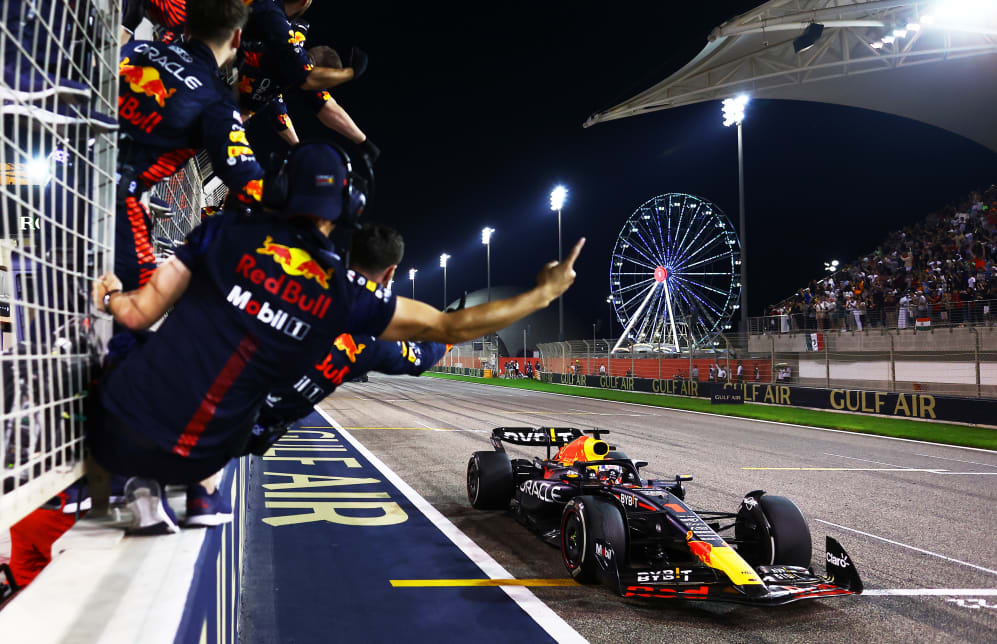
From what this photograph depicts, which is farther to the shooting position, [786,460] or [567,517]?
[786,460]

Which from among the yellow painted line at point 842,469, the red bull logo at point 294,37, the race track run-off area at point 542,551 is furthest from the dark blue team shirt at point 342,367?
the yellow painted line at point 842,469

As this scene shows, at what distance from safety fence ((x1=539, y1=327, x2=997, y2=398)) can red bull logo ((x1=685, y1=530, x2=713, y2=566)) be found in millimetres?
15015

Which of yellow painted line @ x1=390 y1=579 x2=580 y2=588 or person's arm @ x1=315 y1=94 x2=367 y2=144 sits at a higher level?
person's arm @ x1=315 y1=94 x2=367 y2=144

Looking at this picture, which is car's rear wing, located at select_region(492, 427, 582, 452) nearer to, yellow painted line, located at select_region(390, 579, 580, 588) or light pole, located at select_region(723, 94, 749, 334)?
yellow painted line, located at select_region(390, 579, 580, 588)

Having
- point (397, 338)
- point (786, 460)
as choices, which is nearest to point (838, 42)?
point (786, 460)

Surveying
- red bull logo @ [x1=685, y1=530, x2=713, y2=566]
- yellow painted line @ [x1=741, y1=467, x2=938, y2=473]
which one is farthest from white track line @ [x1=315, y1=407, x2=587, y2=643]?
yellow painted line @ [x1=741, y1=467, x2=938, y2=473]

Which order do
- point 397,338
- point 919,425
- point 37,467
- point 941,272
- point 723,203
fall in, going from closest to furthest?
point 37,467 < point 397,338 < point 919,425 < point 941,272 < point 723,203

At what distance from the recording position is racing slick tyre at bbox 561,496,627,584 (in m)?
4.75

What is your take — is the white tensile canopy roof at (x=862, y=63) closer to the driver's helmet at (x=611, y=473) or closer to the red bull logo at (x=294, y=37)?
the driver's helmet at (x=611, y=473)

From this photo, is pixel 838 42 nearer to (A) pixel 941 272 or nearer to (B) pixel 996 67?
(B) pixel 996 67

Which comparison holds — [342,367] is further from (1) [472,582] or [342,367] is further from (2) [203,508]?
(1) [472,582]

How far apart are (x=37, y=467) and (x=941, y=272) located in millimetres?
30605

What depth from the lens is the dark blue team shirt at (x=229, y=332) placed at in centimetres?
165

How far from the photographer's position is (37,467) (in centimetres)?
157
